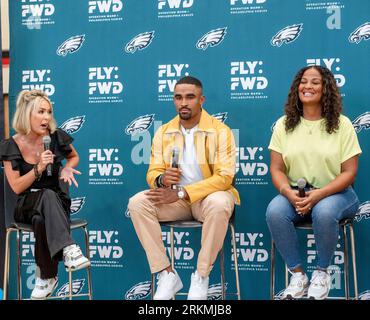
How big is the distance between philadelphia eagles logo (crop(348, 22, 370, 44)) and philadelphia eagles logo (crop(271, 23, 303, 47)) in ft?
1.16

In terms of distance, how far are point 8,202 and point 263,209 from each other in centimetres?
175

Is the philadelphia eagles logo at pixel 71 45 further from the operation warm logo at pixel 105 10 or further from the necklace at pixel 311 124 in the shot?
the necklace at pixel 311 124

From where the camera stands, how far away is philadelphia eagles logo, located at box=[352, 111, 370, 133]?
14.2 feet

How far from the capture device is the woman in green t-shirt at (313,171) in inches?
144

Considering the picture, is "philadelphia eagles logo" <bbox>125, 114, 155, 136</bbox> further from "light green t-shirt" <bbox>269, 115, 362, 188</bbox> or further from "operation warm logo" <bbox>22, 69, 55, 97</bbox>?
"light green t-shirt" <bbox>269, 115, 362, 188</bbox>

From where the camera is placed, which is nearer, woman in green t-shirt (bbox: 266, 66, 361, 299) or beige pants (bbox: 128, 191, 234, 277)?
woman in green t-shirt (bbox: 266, 66, 361, 299)

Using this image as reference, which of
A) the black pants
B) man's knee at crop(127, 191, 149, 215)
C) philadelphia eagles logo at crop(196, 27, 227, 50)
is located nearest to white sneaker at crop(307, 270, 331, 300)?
man's knee at crop(127, 191, 149, 215)

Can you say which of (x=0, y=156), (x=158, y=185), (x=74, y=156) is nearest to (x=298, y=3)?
(x=158, y=185)

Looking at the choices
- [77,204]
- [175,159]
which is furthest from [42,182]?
[175,159]

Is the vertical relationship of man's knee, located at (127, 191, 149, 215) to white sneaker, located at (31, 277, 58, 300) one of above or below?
above

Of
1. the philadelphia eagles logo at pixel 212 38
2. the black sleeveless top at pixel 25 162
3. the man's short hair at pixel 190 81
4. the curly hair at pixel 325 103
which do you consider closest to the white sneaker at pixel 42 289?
the black sleeveless top at pixel 25 162

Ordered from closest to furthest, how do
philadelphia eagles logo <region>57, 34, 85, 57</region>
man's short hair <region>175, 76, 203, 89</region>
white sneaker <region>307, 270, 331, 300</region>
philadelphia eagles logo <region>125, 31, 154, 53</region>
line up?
white sneaker <region>307, 270, 331, 300</region> → man's short hair <region>175, 76, 203, 89</region> → philadelphia eagles logo <region>125, 31, 154, 53</region> → philadelphia eagles logo <region>57, 34, 85, 57</region>

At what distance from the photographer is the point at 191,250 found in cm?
464
